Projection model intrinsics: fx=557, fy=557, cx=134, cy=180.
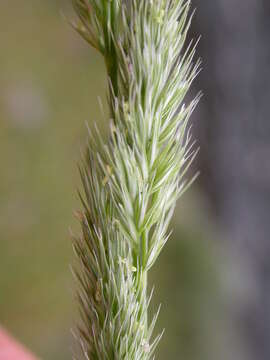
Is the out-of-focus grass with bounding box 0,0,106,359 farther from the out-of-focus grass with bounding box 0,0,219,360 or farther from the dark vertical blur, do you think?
the dark vertical blur

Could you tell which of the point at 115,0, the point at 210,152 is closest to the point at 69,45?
the point at 210,152

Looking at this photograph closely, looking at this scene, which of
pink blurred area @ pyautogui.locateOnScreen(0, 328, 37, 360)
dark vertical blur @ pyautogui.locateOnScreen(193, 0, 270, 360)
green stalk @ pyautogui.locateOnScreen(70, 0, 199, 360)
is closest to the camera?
green stalk @ pyautogui.locateOnScreen(70, 0, 199, 360)

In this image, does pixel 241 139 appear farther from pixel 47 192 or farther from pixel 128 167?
pixel 128 167

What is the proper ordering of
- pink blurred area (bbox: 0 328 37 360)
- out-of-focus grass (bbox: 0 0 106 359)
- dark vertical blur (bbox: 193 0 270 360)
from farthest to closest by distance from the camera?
dark vertical blur (bbox: 193 0 270 360) < out-of-focus grass (bbox: 0 0 106 359) < pink blurred area (bbox: 0 328 37 360)

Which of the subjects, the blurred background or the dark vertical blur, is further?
the dark vertical blur

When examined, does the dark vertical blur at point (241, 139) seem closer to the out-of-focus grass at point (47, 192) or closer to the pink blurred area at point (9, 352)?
the out-of-focus grass at point (47, 192)

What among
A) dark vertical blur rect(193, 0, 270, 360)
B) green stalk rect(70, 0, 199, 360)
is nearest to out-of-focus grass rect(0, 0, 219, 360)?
dark vertical blur rect(193, 0, 270, 360)

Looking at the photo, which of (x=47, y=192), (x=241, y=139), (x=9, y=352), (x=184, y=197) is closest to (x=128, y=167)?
(x=9, y=352)

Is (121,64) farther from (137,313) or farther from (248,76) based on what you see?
(248,76)
